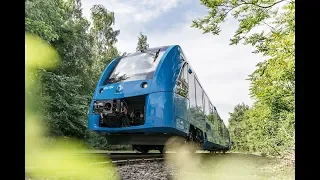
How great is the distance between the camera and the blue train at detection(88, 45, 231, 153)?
243 centimetres

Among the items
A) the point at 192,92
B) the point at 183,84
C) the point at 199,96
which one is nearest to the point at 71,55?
the point at 183,84

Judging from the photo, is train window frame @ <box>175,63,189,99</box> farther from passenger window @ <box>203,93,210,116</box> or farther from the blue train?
passenger window @ <box>203,93,210,116</box>

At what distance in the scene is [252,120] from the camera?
7.64ft

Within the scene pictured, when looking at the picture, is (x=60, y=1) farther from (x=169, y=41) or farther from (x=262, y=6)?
(x=262, y=6)

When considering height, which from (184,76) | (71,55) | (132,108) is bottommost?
(132,108)

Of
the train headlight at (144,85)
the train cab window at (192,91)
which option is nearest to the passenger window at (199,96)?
the train cab window at (192,91)

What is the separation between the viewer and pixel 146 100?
8.12 feet

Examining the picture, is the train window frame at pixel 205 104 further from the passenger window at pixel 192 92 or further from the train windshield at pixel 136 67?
the train windshield at pixel 136 67

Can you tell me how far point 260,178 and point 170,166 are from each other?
0.68 meters

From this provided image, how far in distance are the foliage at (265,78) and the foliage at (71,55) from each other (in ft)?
2.63

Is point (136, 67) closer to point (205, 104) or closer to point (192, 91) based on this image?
point (192, 91)

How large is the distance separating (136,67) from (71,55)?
1.89 feet

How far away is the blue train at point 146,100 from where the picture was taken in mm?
2430
